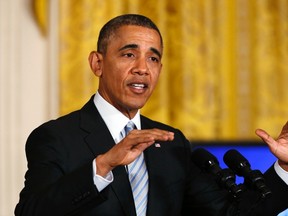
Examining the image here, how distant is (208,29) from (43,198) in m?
2.81

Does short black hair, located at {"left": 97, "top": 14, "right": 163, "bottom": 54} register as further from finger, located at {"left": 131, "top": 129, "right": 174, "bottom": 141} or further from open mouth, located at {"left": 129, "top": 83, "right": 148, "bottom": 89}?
finger, located at {"left": 131, "top": 129, "right": 174, "bottom": 141}

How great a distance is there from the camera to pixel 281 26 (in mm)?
4453

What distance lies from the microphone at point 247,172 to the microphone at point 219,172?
0.12ft

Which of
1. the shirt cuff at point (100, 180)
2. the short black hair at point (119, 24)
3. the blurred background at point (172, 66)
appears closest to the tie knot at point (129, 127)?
the short black hair at point (119, 24)

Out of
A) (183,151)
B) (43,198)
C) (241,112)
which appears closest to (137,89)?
(183,151)

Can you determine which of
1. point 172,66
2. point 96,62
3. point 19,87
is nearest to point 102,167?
point 96,62

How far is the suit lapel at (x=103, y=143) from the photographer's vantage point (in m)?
1.95

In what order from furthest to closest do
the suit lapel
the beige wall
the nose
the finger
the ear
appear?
1. the beige wall
2. the ear
3. the nose
4. the suit lapel
5. the finger

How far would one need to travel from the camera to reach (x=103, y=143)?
2.02 meters

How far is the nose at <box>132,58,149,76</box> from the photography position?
2061mm

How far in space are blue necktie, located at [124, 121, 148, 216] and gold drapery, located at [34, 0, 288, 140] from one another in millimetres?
2206

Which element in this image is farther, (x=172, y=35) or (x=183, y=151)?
(x=172, y=35)

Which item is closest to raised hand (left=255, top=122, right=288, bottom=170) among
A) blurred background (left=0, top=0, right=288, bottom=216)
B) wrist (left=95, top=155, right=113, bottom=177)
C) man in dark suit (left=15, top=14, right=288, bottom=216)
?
man in dark suit (left=15, top=14, right=288, bottom=216)

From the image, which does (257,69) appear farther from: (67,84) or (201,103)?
(67,84)
